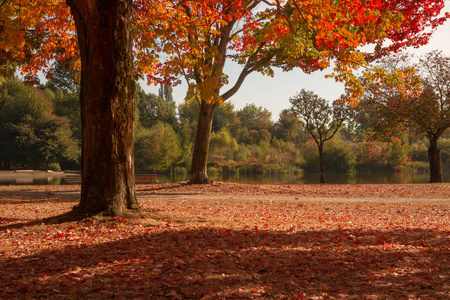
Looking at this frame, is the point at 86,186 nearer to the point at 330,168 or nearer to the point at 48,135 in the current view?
the point at 48,135

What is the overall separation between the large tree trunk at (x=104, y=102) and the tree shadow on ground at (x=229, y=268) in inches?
34.3

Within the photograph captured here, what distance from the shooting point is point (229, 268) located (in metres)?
4.39

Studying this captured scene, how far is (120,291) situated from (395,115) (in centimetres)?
2081

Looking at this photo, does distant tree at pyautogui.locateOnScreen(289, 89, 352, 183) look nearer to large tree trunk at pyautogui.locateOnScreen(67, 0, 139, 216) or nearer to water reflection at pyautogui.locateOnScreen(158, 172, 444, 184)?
water reflection at pyautogui.locateOnScreen(158, 172, 444, 184)

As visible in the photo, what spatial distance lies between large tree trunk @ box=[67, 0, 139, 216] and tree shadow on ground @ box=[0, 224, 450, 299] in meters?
0.87

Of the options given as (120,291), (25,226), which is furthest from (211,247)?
(25,226)

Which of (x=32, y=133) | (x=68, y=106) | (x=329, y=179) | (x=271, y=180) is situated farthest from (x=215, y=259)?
(x=68, y=106)

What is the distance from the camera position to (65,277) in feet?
13.3

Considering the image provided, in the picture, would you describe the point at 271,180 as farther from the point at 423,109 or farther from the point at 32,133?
the point at 32,133

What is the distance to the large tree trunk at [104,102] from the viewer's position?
6.35 meters

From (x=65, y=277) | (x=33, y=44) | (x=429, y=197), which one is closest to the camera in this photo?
(x=65, y=277)

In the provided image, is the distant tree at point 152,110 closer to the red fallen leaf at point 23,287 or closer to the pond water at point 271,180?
the pond water at point 271,180

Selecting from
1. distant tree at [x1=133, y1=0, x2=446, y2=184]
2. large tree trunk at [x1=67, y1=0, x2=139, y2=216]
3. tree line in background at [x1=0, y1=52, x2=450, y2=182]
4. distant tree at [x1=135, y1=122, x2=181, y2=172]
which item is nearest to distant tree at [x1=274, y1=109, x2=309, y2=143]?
tree line in background at [x1=0, y1=52, x2=450, y2=182]

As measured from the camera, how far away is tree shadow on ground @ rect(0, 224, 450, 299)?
373cm
